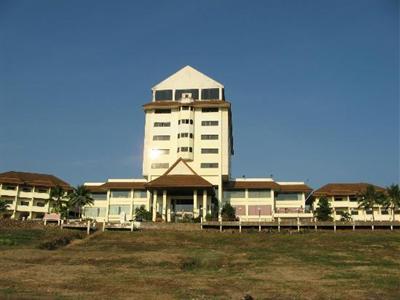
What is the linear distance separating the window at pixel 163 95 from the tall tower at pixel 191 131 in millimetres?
214

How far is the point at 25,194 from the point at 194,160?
137ft

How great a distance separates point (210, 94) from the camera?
Result: 94.6m

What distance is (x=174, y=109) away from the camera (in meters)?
92.9

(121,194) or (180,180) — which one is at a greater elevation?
(180,180)

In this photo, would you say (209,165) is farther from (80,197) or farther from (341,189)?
(341,189)

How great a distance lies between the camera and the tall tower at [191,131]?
89.6 meters

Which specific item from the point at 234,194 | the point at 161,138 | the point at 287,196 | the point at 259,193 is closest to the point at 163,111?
the point at 161,138

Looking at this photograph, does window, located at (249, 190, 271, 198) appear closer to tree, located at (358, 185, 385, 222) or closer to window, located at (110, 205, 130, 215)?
tree, located at (358, 185, 385, 222)

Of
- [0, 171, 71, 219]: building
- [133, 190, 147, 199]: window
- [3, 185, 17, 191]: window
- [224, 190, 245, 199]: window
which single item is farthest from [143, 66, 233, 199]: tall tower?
[3, 185, 17, 191]: window

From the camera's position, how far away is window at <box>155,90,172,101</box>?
95312 mm

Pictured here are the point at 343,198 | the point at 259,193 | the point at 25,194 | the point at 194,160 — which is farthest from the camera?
the point at 25,194

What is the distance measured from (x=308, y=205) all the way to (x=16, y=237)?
6932cm

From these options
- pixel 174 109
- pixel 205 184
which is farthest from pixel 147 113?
pixel 205 184

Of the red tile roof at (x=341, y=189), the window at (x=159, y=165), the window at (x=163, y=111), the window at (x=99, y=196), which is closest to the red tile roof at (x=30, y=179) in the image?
the window at (x=99, y=196)
